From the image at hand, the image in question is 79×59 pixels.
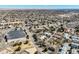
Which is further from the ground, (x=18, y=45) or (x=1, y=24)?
(x=1, y=24)

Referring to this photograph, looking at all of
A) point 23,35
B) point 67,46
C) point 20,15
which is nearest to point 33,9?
point 20,15

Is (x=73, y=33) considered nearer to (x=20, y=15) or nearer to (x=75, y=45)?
(x=75, y=45)
